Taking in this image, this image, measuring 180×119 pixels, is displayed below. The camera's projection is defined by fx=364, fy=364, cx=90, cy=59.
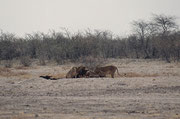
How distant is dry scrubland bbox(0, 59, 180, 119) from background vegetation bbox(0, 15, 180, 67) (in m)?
14.6

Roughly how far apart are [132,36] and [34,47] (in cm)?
1264

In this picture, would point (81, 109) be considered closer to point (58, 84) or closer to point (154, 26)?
point (58, 84)

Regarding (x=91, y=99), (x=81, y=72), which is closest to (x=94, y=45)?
(x=81, y=72)

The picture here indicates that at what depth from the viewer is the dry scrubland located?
30.6 ft

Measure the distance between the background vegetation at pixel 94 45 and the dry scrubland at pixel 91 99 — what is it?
14570 mm

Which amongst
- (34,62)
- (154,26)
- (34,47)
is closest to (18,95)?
(34,62)

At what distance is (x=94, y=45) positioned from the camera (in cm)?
3559

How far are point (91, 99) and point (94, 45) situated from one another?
23842mm

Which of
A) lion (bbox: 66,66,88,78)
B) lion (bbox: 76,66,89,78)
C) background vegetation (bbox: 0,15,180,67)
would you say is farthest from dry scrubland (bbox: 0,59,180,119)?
background vegetation (bbox: 0,15,180,67)

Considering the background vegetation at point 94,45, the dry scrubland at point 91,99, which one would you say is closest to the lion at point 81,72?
the dry scrubland at point 91,99

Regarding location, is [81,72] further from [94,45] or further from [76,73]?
[94,45]

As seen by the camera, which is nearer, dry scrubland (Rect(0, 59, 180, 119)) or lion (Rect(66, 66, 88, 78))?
dry scrubland (Rect(0, 59, 180, 119))

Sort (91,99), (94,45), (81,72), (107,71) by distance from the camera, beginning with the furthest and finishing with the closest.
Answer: (94,45) < (81,72) < (107,71) < (91,99)

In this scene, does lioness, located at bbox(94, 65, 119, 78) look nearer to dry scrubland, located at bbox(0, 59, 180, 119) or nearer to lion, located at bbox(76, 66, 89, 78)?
lion, located at bbox(76, 66, 89, 78)
